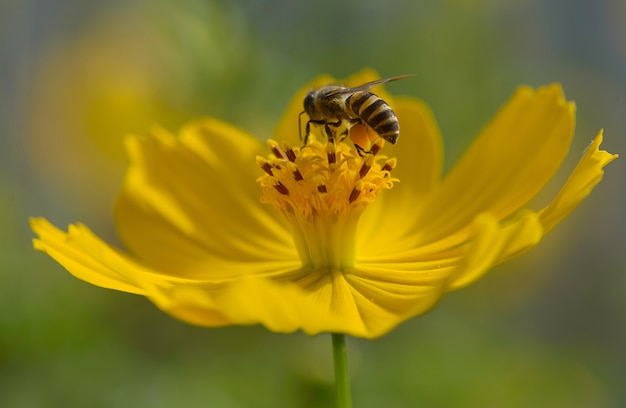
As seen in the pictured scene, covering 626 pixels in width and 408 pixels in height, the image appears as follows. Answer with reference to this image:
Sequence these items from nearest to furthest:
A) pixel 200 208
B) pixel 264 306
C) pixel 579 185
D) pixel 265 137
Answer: pixel 264 306, pixel 579 185, pixel 200 208, pixel 265 137

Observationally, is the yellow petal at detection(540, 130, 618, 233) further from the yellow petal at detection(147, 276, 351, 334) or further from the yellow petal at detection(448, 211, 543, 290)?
the yellow petal at detection(147, 276, 351, 334)

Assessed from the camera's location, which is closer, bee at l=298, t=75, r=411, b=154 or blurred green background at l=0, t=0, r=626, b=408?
bee at l=298, t=75, r=411, b=154

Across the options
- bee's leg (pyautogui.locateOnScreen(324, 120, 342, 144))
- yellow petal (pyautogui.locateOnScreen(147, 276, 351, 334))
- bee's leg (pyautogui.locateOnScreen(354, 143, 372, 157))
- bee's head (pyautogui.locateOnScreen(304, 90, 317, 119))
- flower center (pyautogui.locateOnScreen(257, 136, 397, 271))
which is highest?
bee's head (pyautogui.locateOnScreen(304, 90, 317, 119))

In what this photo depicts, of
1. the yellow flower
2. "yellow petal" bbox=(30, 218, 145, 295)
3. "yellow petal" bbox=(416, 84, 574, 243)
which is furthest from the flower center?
"yellow petal" bbox=(30, 218, 145, 295)

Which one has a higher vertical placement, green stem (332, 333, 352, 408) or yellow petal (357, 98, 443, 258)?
yellow petal (357, 98, 443, 258)

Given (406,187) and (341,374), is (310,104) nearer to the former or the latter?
(406,187)

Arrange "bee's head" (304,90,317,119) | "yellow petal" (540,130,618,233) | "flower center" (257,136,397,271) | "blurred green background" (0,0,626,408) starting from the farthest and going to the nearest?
"blurred green background" (0,0,626,408) → "bee's head" (304,90,317,119) → "flower center" (257,136,397,271) → "yellow petal" (540,130,618,233)

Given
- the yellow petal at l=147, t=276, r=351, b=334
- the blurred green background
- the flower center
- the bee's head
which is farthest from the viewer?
the blurred green background

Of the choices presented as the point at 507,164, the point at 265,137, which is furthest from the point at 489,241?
the point at 265,137

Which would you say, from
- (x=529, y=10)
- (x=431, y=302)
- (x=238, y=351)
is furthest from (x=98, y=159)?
(x=431, y=302)
